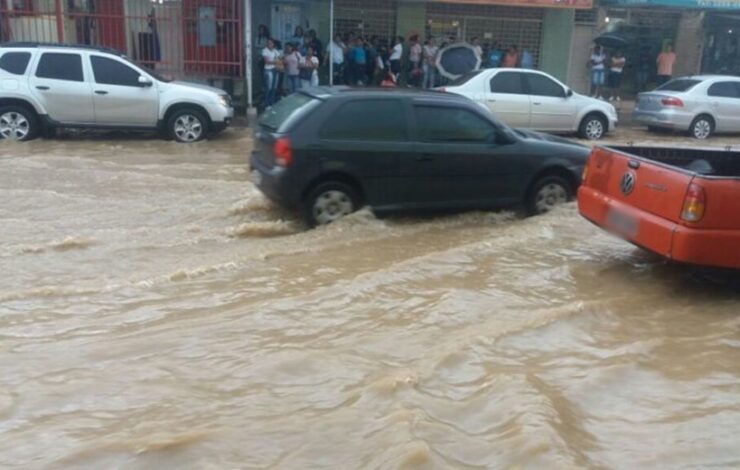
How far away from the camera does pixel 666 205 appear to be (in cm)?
622

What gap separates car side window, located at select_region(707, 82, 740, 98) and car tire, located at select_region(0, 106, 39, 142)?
14.2 m

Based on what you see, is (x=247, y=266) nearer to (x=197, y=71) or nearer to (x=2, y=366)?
(x=2, y=366)

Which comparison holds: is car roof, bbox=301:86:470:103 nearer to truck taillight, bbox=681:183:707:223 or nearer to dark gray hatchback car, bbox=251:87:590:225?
dark gray hatchback car, bbox=251:87:590:225

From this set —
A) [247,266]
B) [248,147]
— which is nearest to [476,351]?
[247,266]

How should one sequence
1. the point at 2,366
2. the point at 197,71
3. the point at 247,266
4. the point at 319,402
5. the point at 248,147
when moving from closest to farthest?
the point at 319,402 < the point at 2,366 < the point at 247,266 < the point at 248,147 < the point at 197,71

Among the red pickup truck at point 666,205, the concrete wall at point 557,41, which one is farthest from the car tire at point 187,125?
the concrete wall at point 557,41

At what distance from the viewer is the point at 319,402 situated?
4469mm

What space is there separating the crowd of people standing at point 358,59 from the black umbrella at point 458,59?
18cm

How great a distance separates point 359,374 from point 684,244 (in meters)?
2.80

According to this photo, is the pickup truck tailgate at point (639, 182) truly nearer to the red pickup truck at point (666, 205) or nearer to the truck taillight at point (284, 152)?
the red pickup truck at point (666, 205)

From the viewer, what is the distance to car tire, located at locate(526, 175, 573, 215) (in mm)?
9094

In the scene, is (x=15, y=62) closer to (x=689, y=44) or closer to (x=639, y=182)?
(x=639, y=182)

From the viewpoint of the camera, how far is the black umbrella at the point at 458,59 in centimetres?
1989

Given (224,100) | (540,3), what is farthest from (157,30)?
(540,3)
